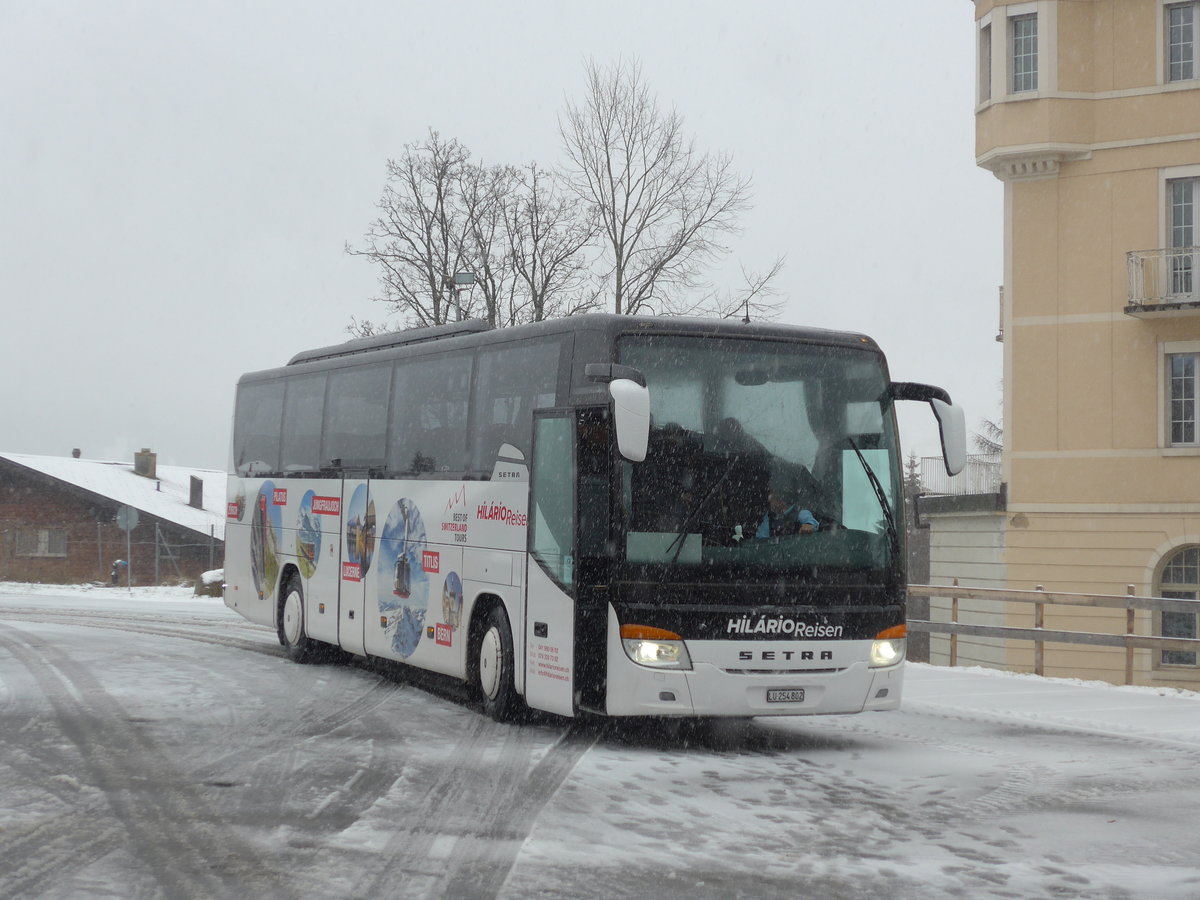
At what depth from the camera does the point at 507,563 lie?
12.3m

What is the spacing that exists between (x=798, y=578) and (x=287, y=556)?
8.49 meters

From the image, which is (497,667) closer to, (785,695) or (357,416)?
(785,695)

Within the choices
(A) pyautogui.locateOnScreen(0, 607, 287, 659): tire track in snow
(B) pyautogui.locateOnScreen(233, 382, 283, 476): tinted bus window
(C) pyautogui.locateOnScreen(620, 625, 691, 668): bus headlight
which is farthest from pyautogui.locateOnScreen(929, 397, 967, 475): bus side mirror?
(A) pyautogui.locateOnScreen(0, 607, 287, 659): tire track in snow

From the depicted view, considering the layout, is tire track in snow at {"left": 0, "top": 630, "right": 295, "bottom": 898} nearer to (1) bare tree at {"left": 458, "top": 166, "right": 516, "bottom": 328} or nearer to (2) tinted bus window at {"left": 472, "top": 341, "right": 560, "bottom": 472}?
(2) tinted bus window at {"left": 472, "top": 341, "right": 560, "bottom": 472}

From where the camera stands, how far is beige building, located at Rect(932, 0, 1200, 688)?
29.3 metres

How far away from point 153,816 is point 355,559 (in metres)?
7.83

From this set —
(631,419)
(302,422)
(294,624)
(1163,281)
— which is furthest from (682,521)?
(1163,281)

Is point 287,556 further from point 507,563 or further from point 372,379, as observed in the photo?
point 507,563

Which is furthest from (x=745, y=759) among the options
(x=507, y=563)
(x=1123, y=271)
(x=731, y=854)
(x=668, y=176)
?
(x=668, y=176)

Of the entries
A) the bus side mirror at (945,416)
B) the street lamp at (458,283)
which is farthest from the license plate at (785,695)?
the street lamp at (458,283)

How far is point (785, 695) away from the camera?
11.0m

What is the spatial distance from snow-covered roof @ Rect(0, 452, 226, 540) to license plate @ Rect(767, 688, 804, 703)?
50762mm

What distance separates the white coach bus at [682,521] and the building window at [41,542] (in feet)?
177

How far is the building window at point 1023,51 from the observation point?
30.9 metres
